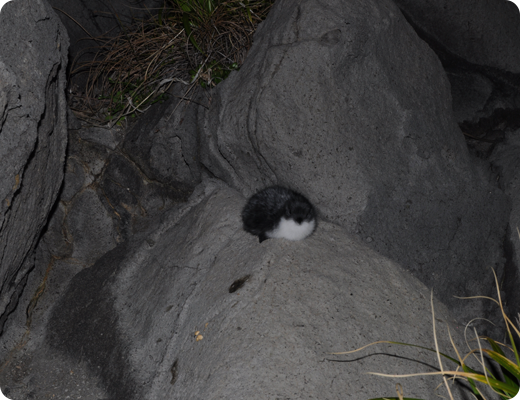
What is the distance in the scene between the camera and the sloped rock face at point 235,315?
2.06 metres

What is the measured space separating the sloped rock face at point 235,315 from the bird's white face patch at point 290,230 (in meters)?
0.04

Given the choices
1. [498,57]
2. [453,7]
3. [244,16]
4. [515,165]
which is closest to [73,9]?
[244,16]

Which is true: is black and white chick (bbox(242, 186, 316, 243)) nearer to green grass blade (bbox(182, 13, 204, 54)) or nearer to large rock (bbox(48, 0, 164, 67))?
green grass blade (bbox(182, 13, 204, 54))

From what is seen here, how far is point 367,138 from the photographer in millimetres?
2932

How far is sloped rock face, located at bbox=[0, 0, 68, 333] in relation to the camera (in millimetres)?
2176

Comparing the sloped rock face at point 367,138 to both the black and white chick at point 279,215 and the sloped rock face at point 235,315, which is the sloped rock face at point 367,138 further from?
the sloped rock face at point 235,315

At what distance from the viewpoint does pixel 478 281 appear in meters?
3.18

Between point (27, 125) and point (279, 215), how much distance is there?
145cm

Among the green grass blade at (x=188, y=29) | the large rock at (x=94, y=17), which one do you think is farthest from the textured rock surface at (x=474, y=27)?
the large rock at (x=94, y=17)

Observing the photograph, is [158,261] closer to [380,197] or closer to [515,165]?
[380,197]

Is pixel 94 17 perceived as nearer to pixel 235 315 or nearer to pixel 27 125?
pixel 27 125

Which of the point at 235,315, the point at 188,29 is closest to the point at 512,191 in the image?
the point at 235,315

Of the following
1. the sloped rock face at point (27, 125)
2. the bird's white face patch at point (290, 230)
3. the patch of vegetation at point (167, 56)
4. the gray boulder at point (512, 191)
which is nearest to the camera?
the sloped rock face at point (27, 125)

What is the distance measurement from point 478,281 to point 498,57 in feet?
6.34
